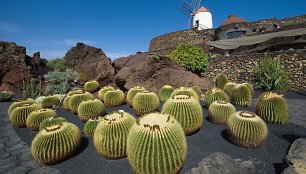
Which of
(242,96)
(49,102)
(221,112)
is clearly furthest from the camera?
(49,102)

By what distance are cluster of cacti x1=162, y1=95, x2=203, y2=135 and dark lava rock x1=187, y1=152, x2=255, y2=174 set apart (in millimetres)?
1714

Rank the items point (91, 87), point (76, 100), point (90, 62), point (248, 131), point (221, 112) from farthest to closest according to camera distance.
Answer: point (90, 62), point (91, 87), point (76, 100), point (221, 112), point (248, 131)

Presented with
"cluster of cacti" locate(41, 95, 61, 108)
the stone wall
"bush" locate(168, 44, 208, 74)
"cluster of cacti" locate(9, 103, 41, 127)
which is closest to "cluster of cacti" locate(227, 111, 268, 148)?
"cluster of cacti" locate(9, 103, 41, 127)

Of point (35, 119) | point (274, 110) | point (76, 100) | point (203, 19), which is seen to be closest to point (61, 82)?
point (76, 100)

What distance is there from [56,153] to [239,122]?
388 cm

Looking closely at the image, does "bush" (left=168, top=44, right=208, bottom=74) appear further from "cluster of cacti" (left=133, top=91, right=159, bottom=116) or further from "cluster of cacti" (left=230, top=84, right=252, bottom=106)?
"cluster of cacti" (left=133, top=91, right=159, bottom=116)

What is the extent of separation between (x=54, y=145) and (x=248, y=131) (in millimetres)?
4016

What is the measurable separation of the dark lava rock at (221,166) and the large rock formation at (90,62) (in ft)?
39.5

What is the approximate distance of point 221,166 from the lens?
3672 mm

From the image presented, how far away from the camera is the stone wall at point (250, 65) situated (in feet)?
47.0

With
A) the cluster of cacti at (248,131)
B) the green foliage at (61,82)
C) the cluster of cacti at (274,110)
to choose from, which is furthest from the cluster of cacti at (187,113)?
the green foliage at (61,82)

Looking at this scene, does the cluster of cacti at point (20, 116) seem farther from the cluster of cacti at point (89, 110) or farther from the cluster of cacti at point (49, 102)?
the cluster of cacti at point (49, 102)

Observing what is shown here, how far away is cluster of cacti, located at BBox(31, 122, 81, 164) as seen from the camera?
4875 millimetres

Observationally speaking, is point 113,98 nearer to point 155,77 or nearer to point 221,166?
point 155,77
